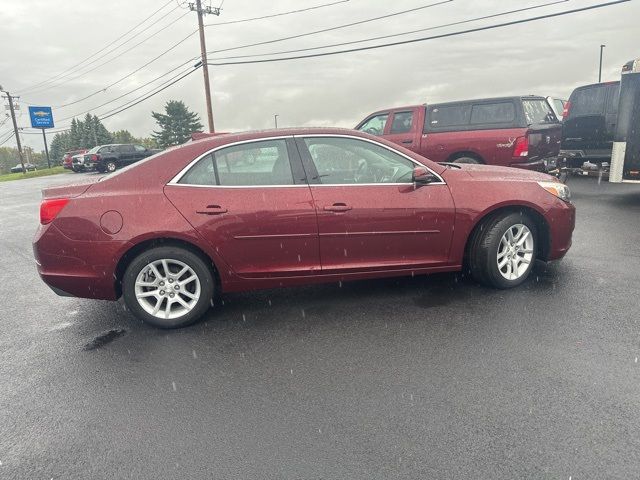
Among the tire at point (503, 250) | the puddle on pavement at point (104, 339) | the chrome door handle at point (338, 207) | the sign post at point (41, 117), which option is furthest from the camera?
the sign post at point (41, 117)

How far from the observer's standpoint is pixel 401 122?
10.5 m

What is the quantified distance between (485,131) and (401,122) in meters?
1.94

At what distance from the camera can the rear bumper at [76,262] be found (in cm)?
→ 373

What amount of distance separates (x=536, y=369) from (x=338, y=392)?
4.24 feet

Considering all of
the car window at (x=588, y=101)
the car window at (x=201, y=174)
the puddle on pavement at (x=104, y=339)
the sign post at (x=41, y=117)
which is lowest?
the puddle on pavement at (x=104, y=339)

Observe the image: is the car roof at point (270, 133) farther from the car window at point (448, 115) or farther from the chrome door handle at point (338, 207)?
the car window at point (448, 115)

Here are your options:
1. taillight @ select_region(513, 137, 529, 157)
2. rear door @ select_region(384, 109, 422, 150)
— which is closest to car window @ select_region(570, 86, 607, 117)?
taillight @ select_region(513, 137, 529, 157)

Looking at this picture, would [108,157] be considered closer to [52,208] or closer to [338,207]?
[52,208]

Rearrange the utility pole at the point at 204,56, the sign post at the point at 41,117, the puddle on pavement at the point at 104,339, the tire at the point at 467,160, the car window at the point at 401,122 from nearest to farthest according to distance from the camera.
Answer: the puddle on pavement at the point at 104,339
the tire at the point at 467,160
the car window at the point at 401,122
the utility pole at the point at 204,56
the sign post at the point at 41,117

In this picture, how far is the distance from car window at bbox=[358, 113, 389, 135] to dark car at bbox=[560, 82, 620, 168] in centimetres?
406

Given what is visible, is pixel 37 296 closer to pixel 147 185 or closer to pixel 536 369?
pixel 147 185

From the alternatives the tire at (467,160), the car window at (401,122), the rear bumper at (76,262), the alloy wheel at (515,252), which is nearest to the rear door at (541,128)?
the tire at (467,160)

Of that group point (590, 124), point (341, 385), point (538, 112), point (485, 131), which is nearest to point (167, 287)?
point (341, 385)

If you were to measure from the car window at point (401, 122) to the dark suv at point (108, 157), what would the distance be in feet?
77.6
